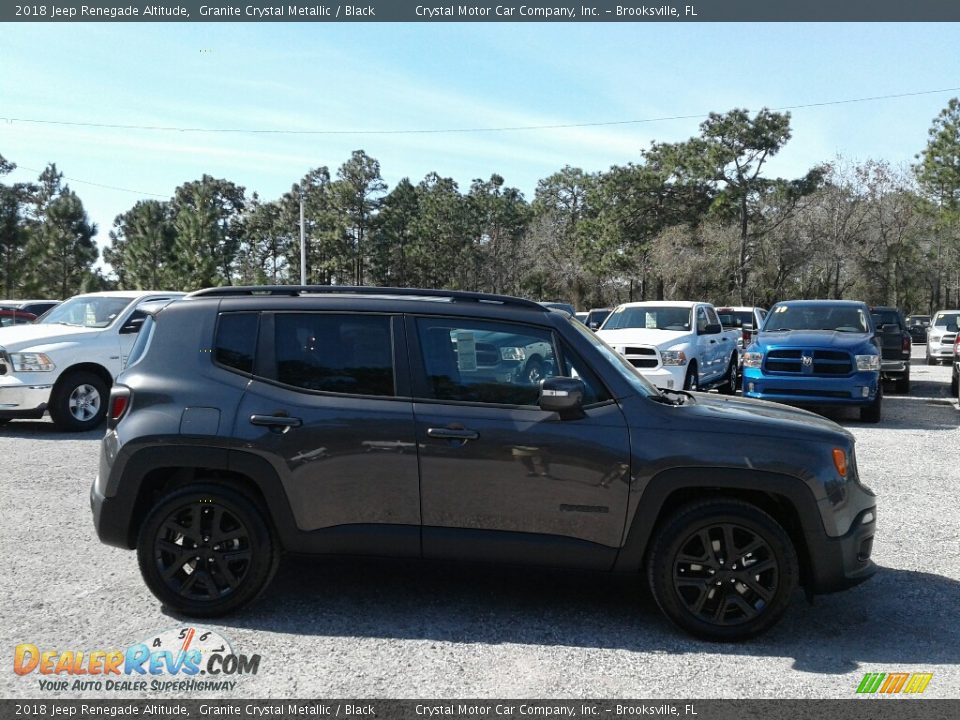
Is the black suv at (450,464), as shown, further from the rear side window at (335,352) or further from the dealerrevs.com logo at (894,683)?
the dealerrevs.com logo at (894,683)

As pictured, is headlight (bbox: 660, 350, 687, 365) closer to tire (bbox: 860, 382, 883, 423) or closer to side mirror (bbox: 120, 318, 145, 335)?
tire (bbox: 860, 382, 883, 423)

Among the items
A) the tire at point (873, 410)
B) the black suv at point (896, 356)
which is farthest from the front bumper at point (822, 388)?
the black suv at point (896, 356)

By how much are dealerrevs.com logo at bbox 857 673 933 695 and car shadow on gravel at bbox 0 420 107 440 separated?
9.66 m

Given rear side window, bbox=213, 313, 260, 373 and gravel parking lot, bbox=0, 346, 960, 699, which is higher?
rear side window, bbox=213, 313, 260, 373

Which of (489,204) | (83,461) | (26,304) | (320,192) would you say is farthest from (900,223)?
(83,461)

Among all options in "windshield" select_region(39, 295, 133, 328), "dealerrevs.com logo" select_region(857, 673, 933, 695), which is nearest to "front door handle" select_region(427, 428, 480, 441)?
"dealerrevs.com logo" select_region(857, 673, 933, 695)

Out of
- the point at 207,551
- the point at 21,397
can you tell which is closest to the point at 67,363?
the point at 21,397

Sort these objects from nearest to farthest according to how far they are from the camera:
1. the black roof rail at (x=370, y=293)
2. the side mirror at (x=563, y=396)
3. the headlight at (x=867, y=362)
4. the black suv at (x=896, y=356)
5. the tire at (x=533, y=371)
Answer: the side mirror at (x=563, y=396)
the tire at (x=533, y=371)
the black roof rail at (x=370, y=293)
the headlight at (x=867, y=362)
the black suv at (x=896, y=356)

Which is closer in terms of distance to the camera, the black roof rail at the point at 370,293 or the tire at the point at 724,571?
the tire at the point at 724,571

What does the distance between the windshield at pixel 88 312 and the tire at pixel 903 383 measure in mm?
15362

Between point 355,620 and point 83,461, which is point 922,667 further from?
point 83,461

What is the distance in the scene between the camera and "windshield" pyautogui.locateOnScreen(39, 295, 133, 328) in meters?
12.6

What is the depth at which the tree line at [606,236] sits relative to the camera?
5600 centimetres

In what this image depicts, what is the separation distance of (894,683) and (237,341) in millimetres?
3831
